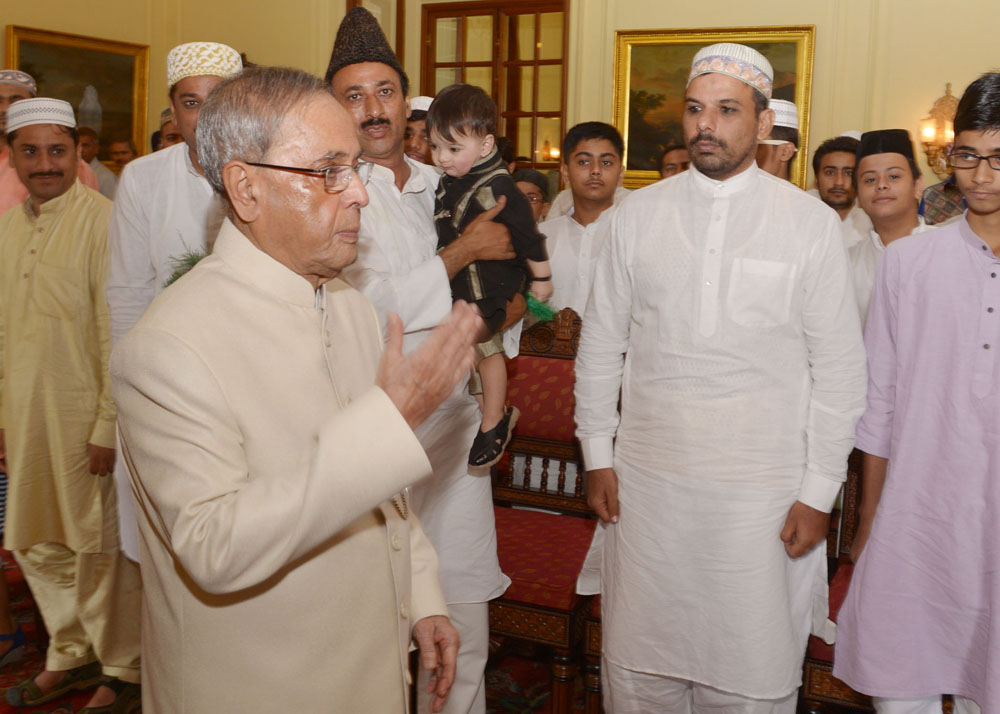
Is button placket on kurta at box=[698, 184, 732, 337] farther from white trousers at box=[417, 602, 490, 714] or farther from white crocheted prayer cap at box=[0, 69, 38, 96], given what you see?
white crocheted prayer cap at box=[0, 69, 38, 96]

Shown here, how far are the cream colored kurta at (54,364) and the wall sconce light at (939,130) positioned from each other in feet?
21.9

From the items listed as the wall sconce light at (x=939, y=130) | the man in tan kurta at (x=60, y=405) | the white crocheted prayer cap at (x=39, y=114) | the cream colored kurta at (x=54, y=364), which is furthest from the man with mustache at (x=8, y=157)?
the wall sconce light at (x=939, y=130)

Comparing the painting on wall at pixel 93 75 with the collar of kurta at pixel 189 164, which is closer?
the collar of kurta at pixel 189 164

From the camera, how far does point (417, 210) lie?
9.72 ft

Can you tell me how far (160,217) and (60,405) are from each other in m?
1.20

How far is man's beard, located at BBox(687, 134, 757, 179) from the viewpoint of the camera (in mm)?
2746

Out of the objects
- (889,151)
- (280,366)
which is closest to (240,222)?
(280,366)

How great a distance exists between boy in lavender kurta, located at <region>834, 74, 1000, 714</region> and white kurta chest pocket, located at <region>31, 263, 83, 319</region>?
2.88m

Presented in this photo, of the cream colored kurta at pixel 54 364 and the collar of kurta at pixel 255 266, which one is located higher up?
the collar of kurta at pixel 255 266

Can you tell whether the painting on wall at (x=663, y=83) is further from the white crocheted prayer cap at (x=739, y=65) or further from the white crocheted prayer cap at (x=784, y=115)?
the white crocheted prayer cap at (x=739, y=65)

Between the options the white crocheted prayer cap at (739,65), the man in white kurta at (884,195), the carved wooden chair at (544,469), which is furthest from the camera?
the man in white kurta at (884,195)

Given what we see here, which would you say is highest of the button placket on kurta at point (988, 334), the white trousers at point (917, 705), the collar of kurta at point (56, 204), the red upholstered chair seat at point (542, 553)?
the collar of kurta at point (56, 204)

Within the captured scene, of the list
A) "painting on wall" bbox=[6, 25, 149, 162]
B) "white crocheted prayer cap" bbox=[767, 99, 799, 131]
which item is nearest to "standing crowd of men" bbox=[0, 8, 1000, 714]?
"white crocheted prayer cap" bbox=[767, 99, 799, 131]

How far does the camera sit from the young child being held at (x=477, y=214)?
2.88 m
